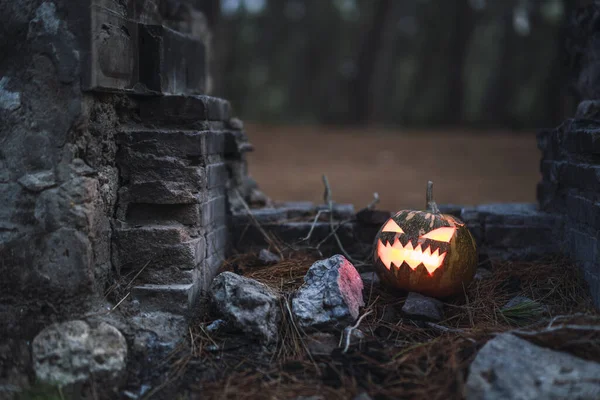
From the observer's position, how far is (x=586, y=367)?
2477 mm

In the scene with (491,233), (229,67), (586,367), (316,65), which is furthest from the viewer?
(316,65)

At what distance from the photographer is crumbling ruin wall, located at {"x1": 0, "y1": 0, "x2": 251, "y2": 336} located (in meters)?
2.80

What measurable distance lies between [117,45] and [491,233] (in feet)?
8.95

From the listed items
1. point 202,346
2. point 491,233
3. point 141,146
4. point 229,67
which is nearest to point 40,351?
point 202,346

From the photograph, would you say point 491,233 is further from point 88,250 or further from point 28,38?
point 28,38


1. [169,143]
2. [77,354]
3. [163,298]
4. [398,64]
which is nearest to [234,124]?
[169,143]

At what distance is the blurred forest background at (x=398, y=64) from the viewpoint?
18656 mm

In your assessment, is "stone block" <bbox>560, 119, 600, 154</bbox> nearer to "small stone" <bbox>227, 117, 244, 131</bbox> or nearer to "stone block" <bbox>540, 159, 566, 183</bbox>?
"stone block" <bbox>540, 159, 566, 183</bbox>

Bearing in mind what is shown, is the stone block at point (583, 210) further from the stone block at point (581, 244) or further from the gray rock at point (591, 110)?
the gray rock at point (591, 110)

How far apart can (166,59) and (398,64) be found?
23318 millimetres

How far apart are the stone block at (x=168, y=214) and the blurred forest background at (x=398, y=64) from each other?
14978 millimetres

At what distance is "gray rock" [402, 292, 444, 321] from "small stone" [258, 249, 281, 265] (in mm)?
1006

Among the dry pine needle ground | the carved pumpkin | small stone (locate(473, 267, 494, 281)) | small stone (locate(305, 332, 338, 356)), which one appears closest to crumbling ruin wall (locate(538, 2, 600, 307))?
the dry pine needle ground

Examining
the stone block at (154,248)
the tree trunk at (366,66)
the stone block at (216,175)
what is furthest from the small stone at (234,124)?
the tree trunk at (366,66)
